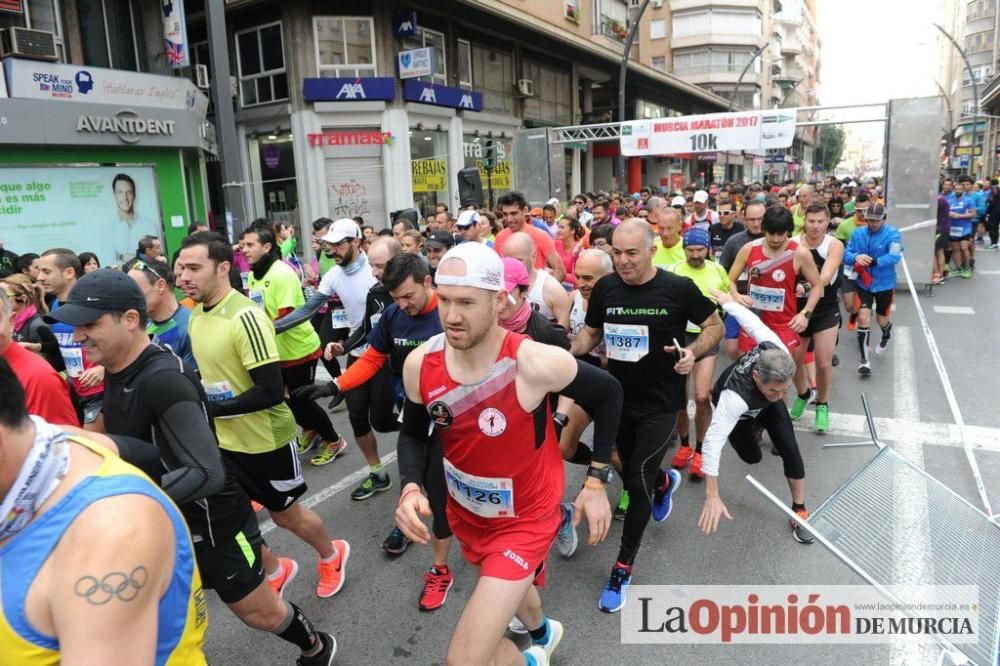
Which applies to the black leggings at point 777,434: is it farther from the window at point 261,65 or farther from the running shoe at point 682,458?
the window at point 261,65

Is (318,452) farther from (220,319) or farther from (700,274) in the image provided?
(700,274)

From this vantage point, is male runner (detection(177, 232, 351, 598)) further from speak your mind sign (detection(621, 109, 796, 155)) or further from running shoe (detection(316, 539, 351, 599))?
speak your mind sign (detection(621, 109, 796, 155))

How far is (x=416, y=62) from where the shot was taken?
1886cm

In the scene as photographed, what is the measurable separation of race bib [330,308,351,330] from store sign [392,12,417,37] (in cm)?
1579

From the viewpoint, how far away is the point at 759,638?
3287mm

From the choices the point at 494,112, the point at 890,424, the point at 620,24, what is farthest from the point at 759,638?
the point at 620,24

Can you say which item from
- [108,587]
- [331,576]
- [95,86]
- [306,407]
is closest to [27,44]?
[95,86]

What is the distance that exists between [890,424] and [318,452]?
214 inches

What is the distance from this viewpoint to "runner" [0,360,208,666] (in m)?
1.23

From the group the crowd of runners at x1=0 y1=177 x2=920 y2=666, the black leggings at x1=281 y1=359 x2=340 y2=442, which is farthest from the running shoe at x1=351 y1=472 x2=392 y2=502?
the black leggings at x1=281 y1=359 x2=340 y2=442

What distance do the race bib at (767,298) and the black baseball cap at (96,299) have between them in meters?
4.97

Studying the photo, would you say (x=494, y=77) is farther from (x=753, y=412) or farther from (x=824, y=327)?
(x=753, y=412)

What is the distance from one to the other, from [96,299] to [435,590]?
92.9 inches

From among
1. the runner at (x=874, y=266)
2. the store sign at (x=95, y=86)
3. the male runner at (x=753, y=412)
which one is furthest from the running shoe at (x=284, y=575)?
→ the store sign at (x=95, y=86)
